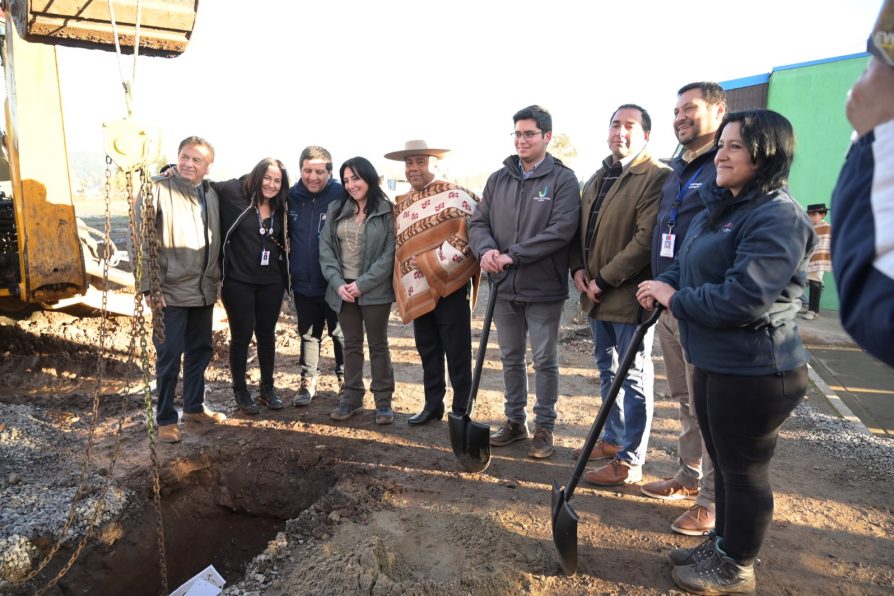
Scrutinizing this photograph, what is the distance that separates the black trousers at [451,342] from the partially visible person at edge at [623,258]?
0.95m

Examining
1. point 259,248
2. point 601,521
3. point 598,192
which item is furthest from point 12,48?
point 601,521

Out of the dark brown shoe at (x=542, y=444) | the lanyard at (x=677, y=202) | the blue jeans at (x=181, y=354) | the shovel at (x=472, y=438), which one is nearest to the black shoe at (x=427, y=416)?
the shovel at (x=472, y=438)

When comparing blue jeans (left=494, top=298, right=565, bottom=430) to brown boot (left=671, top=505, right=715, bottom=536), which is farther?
blue jeans (left=494, top=298, right=565, bottom=430)

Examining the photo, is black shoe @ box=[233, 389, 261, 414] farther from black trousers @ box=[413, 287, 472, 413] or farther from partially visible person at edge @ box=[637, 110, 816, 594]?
partially visible person at edge @ box=[637, 110, 816, 594]

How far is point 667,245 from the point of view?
3.08 meters

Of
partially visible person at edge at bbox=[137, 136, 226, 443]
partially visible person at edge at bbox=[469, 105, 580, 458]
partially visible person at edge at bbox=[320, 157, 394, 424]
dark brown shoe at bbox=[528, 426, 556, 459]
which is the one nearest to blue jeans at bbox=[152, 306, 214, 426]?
partially visible person at edge at bbox=[137, 136, 226, 443]

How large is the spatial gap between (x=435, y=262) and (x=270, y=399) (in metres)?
1.91

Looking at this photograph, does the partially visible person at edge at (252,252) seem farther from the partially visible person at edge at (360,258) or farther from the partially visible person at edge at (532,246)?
the partially visible person at edge at (532,246)

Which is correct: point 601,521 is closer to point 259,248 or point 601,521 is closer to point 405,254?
point 405,254

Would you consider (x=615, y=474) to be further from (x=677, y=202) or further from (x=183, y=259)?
(x=183, y=259)

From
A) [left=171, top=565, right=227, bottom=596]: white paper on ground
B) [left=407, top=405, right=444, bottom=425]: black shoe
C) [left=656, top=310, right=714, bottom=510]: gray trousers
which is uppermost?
[left=656, top=310, right=714, bottom=510]: gray trousers

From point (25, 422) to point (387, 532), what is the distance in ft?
10.2

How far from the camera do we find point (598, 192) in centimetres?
366

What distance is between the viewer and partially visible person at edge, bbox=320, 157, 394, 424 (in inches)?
170
